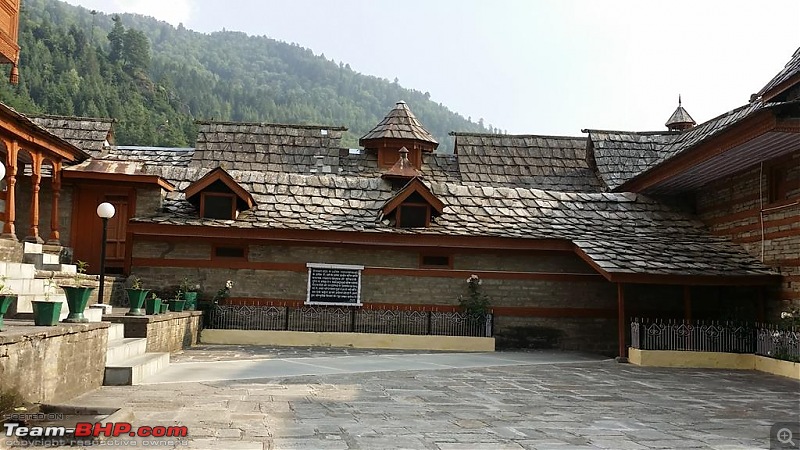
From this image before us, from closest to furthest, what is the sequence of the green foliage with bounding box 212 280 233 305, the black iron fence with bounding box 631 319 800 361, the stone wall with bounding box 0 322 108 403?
the stone wall with bounding box 0 322 108 403
the black iron fence with bounding box 631 319 800 361
the green foliage with bounding box 212 280 233 305

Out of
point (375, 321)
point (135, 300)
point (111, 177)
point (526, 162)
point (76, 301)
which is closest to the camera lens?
point (76, 301)

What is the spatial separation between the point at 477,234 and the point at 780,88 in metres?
7.66

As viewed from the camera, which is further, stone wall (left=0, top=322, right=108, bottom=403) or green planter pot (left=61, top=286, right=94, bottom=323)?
green planter pot (left=61, top=286, right=94, bottom=323)

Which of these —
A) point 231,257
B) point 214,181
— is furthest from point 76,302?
point 214,181

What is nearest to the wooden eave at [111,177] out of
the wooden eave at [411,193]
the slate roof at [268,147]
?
the wooden eave at [411,193]

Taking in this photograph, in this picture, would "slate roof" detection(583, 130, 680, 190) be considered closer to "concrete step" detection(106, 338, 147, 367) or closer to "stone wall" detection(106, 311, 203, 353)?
"stone wall" detection(106, 311, 203, 353)

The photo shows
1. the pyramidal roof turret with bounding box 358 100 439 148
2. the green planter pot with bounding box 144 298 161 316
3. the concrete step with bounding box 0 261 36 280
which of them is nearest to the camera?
the concrete step with bounding box 0 261 36 280

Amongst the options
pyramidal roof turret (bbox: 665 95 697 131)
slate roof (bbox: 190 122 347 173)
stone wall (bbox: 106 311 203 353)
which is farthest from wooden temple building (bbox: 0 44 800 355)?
pyramidal roof turret (bbox: 665 95 697 131)

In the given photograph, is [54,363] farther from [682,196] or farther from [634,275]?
[682,196]

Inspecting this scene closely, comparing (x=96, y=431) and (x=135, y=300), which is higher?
(x=135, y=300)

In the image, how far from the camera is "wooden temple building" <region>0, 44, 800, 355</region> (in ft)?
52.3

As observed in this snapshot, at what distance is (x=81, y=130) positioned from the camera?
2473 cm

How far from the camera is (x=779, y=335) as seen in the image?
46.5 ft

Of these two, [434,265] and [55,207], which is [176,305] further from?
[434,265]
